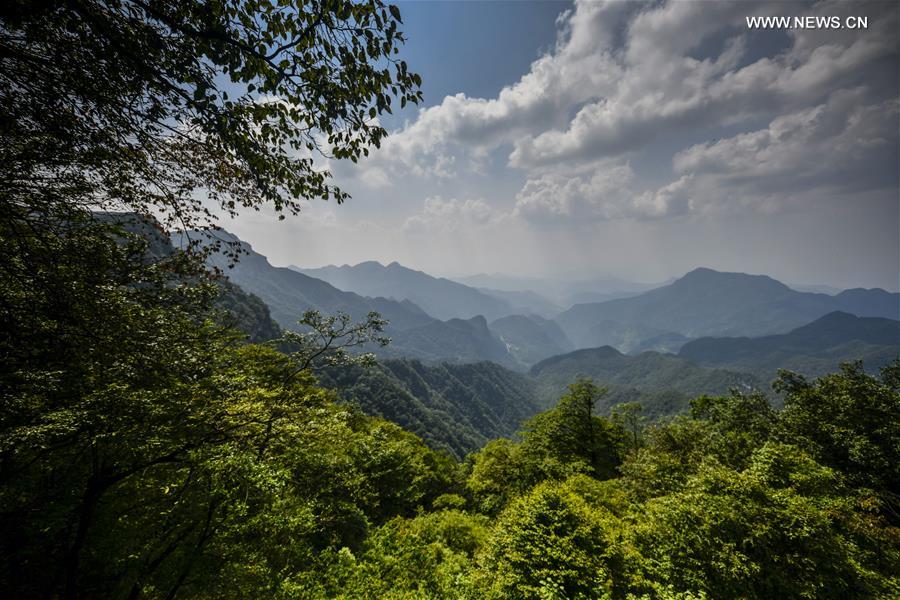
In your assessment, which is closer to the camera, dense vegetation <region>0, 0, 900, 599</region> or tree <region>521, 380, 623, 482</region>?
dense vegetation <region>0, 0, 900, 599</region>

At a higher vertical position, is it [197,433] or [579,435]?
[197,433]

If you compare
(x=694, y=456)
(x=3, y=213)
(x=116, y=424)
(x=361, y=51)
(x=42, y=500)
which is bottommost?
(x=694, y=456)

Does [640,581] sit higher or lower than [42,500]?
lower

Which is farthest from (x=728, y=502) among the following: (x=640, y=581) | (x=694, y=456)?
(x=694, y=456)

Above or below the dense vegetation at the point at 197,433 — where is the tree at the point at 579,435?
below

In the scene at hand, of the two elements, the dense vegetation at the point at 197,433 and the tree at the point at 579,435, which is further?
the tree at the point at 579,435

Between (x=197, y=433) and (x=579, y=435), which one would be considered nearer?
(x=197, y=433)

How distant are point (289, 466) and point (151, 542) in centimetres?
460

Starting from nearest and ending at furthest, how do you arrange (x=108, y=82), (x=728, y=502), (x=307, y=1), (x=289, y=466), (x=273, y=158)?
(x=307, y=1), (x=108, y=82), (x=273, y=158), (x=728, y=502), (x=289, y=466)

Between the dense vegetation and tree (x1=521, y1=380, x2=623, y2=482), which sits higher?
the dense vegetation

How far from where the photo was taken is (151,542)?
25.9 ft

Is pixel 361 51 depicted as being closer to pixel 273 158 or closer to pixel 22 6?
pixel 273 158

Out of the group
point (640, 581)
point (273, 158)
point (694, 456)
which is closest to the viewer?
point (273, 158)

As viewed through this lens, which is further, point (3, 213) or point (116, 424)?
point (116, 424)
